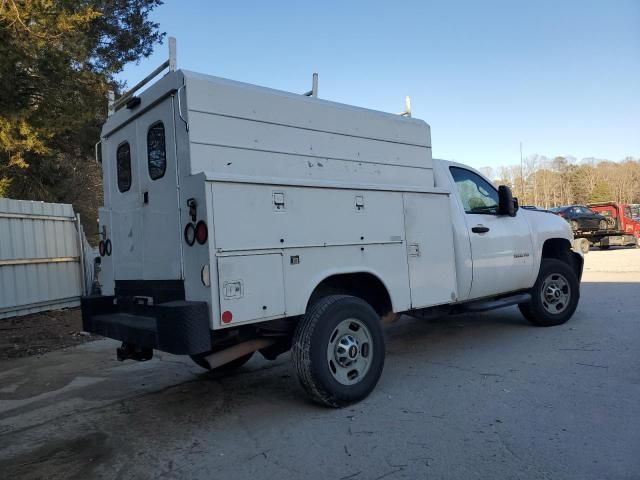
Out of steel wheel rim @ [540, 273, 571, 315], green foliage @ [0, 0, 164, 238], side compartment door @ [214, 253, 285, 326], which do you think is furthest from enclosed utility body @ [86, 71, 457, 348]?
green foliage @ [0, 0, 164, 238]

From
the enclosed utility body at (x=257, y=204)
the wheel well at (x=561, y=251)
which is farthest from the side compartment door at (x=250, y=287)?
the wheel well at (x=561, y=251)

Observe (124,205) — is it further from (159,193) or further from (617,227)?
(617,227)

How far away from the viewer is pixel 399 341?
6734 mm

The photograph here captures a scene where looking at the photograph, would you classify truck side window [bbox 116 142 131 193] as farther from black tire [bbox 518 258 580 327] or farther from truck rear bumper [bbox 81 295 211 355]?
black tire [bbox 518 258 580 327]

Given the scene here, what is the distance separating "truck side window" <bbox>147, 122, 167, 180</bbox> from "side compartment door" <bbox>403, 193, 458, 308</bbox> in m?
2.32

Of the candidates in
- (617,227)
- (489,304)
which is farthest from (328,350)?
(617,227)

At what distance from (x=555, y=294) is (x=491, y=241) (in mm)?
1760

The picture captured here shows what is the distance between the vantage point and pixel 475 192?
617 cm

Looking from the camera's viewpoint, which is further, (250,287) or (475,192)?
(475,192)

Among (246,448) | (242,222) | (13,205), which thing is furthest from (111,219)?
(13,205)

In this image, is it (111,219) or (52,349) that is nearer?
(111,219)

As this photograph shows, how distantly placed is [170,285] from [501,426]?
9.22 feet

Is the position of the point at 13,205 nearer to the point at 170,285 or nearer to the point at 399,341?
the point at 170,285

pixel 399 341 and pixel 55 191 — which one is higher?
pixel 55 191
